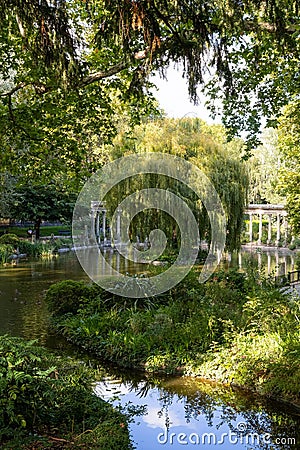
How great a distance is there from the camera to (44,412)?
14.0ft

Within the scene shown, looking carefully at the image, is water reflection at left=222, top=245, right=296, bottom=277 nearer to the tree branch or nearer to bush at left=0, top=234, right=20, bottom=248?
bush at left=0, top=234, right=20, bottom=248

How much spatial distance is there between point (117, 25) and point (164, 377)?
5000 mm

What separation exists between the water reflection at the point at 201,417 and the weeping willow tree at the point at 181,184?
10.3 m

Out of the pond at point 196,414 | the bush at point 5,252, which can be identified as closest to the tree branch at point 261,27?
the pond at point 196,414

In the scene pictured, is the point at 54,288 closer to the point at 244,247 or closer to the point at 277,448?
the point at 277,448

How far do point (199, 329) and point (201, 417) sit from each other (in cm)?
230

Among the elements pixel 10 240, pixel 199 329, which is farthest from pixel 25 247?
pixel 199 329

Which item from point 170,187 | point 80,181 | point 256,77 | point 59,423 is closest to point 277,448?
point 59,423

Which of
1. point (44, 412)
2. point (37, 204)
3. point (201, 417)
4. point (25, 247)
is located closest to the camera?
point (44, 412)

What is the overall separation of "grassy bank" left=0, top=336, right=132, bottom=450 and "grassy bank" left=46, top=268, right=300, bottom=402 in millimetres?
2364

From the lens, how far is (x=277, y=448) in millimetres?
4699

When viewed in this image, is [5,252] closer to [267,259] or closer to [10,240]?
[10,240]

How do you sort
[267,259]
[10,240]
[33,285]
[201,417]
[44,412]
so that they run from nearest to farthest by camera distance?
1. [44,412]
2. [201,417]
3. [33,285]
4. [267,259]
5. [10,240]

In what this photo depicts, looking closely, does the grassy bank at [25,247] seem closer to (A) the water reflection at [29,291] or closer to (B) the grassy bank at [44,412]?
→ (A) the water reflection at [29,291]
